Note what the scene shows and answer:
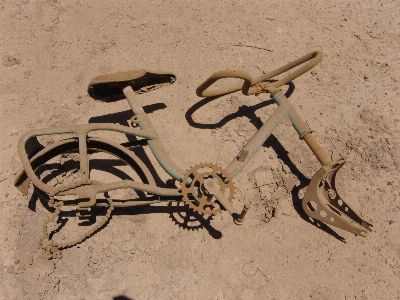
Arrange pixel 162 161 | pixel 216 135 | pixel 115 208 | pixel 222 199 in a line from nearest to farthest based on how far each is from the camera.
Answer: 1. pixel 222 199
2. pixel 162 161
3. pixel 115 208
4. pixel 216 135

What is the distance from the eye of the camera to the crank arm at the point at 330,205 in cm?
283

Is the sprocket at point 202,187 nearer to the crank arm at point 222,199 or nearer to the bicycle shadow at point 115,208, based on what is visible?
the crank arm at point 222,199

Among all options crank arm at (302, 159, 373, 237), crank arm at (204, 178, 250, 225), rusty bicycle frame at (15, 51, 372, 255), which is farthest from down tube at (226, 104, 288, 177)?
crank arm at (302, 159, 373, 237)

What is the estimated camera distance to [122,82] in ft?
9.46

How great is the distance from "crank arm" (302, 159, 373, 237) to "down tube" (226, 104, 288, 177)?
1.78ft

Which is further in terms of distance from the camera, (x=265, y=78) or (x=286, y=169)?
(x=286, y=169)

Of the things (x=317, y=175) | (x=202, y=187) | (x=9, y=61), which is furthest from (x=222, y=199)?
(x=9, y=61)

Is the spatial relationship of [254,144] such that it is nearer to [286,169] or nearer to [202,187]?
[202,187]

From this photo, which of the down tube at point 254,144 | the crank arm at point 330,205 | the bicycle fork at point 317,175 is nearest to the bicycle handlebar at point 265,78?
the bicycle fork at point 317,175

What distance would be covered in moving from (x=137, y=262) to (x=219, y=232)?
2.45 ft

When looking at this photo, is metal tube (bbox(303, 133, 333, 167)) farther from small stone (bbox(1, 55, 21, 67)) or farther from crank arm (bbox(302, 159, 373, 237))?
small stone (bbox(1, 55, 21, 67))

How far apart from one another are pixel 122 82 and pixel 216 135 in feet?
3.53

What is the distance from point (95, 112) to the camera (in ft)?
11.1

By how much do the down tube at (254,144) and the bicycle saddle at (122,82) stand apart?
0.93m
